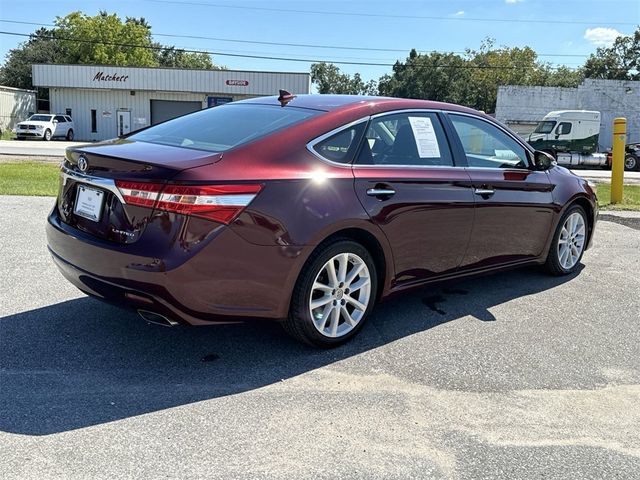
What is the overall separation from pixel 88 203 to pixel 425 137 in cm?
236

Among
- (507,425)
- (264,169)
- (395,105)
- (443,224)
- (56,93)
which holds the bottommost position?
(507,425)

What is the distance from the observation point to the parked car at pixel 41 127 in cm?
3731

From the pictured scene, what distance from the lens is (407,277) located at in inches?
167

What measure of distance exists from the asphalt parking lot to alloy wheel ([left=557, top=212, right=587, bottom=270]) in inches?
33.7

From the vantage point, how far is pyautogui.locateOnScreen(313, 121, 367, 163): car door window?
373cm

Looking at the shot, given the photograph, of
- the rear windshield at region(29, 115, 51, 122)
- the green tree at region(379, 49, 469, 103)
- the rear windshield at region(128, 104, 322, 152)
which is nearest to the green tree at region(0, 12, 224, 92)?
the rear windshield at region(29, 115, 51, 122)

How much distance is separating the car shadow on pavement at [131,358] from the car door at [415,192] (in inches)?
20.9

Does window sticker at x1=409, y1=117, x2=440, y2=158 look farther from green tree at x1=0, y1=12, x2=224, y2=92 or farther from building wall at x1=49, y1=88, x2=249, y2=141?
green tree at x1=0, y1=12, x2=224, y2=92

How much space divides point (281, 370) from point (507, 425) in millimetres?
1306

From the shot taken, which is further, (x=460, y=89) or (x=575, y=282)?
(x=460, y=89)

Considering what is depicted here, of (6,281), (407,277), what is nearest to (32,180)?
(6,281)

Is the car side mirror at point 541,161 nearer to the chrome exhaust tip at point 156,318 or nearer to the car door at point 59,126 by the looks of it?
the chrome exhaust tip at point 156,318

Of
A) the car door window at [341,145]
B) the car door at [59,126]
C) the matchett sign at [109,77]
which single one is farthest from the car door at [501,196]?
the matchett sign at [109,77]

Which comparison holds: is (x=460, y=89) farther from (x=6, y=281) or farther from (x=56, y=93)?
(x=6, y=281)
